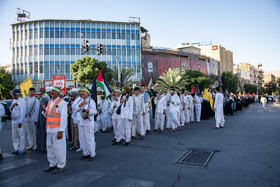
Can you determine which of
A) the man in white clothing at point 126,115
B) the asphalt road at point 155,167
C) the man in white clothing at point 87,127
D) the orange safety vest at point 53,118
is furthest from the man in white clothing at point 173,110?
the orange safety vest at point 53,118

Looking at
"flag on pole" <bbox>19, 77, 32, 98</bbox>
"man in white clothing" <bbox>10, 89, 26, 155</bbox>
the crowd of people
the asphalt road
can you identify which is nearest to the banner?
the crowd of people

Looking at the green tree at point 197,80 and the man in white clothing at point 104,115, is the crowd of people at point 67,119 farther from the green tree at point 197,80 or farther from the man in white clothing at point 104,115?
the green tree at point 197,80

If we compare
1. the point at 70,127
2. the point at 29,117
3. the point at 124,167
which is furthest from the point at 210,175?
the point at 29,117

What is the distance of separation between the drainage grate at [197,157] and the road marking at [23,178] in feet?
10.4

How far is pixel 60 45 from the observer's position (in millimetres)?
44531

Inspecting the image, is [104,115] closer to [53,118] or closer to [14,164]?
[14,164]

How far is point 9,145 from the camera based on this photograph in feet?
26.4

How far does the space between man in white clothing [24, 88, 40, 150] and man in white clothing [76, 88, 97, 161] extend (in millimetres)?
2293

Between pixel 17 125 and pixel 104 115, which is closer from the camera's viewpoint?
pixel 17 125

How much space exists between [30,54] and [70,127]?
43.4 m

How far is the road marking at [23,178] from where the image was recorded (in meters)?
4.34

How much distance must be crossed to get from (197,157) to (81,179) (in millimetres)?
2925

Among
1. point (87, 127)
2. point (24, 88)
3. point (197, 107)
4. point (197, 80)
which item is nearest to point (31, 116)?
point (24, 88)

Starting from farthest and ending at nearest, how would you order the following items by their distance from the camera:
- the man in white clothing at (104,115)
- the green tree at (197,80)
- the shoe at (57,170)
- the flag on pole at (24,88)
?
the green tree at (197,80)
the man in white clothing at (104,115)
the flag on pole at (24,88)
the shoe at (57,170)
